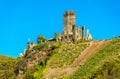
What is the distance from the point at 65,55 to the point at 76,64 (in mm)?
4873

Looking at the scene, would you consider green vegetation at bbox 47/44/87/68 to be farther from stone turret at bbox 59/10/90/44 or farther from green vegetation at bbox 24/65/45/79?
stone turret at bbox 59/10/90/44

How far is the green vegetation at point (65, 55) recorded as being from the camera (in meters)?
58.4

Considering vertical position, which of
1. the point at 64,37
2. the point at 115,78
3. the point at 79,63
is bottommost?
the point at 115,78

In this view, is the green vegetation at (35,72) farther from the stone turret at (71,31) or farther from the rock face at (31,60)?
the stone turret at (71,31)

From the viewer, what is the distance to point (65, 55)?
60.4 m

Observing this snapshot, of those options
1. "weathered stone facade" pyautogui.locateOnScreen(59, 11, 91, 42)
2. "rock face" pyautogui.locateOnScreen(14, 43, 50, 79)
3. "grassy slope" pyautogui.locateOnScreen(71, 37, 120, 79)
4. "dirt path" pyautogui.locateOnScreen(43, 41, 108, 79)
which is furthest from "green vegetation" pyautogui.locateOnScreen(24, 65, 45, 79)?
"weathered stone facade" pyautogui.locateOnScreen(59, 11, 91, 42)

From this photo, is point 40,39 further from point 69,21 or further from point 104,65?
point 104,65

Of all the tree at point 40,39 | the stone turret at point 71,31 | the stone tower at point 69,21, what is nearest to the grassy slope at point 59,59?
the stone turret at point 71,31

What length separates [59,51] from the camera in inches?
2473

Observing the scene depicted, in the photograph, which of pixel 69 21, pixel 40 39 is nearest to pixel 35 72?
pixel 40 39

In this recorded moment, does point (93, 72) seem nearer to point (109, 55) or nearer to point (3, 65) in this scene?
point (109, 55)

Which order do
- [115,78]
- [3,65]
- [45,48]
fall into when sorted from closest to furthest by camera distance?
1. [115,78]
2. [45,48]
3. [3,65]

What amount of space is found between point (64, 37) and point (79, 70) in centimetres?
2277

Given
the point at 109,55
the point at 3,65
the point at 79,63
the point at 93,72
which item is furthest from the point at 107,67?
the point at 3,65
